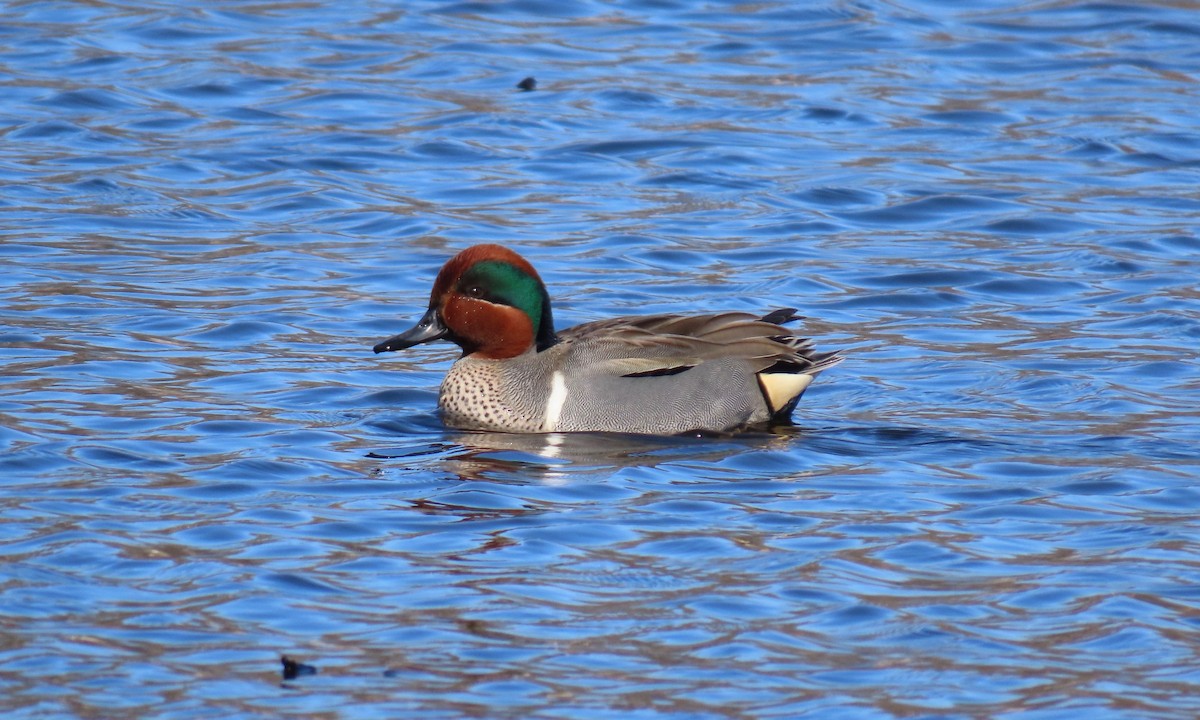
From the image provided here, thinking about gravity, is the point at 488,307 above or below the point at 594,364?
above

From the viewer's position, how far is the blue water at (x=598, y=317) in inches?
232

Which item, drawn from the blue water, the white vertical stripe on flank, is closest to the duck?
the white vertical stripe on flank

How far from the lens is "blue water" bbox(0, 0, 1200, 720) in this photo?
5.89 metres

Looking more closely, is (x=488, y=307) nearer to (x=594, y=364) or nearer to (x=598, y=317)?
(x=594, y=364)

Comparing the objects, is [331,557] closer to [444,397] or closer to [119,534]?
[119,534]

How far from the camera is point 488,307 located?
8898mm

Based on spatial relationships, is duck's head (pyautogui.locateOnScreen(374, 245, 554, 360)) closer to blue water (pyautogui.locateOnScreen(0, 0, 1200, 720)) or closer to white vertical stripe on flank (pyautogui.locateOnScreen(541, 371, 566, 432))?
white vertical stripe on flank (pyautogui.locateOnScreen(541, 371, 566, 432))

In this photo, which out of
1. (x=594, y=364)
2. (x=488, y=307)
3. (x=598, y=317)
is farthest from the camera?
(x=598, y=317)

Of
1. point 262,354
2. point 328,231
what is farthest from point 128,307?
point 328,231

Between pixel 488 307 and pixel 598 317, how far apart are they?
181cm

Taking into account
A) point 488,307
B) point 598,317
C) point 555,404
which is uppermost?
point 488,307

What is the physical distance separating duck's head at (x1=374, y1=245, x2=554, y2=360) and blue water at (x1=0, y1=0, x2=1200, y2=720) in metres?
0.48

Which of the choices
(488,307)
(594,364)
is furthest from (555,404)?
(488,307)

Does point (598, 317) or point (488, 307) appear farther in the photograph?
point (598, 317)
